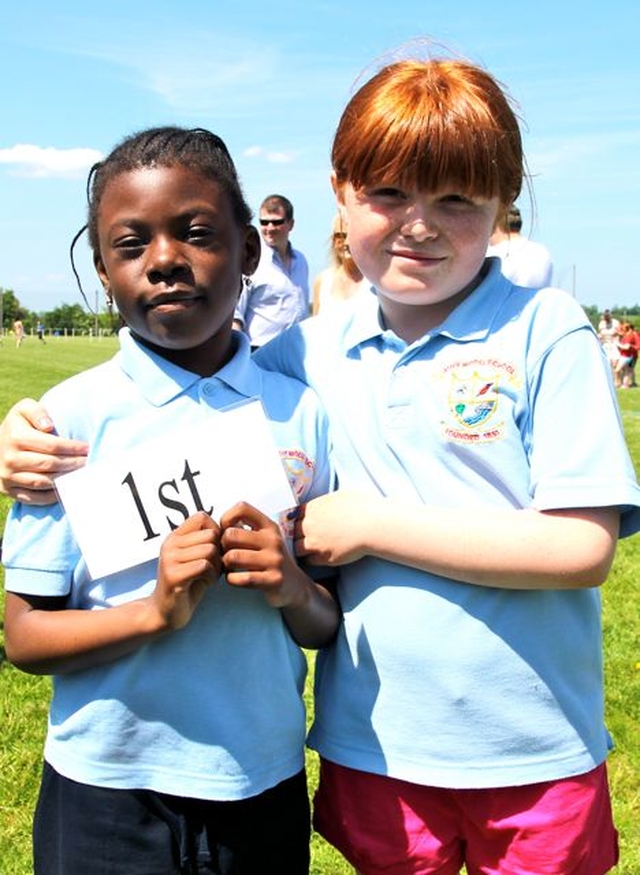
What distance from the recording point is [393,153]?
1.65 meters

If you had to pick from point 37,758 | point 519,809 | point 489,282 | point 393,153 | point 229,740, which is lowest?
point 37,758

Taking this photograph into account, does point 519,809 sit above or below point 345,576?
below

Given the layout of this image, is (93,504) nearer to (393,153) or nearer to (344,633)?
(344,633)

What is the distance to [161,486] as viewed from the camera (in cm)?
159

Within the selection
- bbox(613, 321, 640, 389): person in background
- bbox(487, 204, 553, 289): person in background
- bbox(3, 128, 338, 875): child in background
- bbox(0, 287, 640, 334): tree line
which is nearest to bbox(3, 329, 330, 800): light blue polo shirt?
bbox(3, 128, 338, 875): child in background

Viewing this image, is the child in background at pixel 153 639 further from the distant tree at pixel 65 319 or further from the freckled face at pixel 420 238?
the distant tree at pixel 65 319

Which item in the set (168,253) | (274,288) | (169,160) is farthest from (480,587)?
(274,288)

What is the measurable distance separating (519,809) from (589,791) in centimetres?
12

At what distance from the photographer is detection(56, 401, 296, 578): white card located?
1.59 metres

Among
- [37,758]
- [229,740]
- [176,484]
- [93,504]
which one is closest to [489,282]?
[176,484]

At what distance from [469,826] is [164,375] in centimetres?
94

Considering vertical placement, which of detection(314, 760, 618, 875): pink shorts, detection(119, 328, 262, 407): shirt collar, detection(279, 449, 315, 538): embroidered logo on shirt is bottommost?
detection(314, 760, 618, 875): pink shorts

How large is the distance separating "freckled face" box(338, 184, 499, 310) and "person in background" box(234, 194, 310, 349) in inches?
213

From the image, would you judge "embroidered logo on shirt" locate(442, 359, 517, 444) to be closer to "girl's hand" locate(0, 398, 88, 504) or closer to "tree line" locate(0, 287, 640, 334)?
"girl's hand" locate(0, 398, 88, 504)
